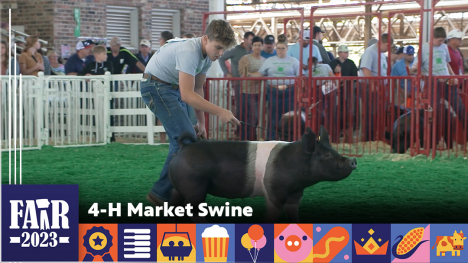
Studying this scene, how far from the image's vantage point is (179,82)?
391cm

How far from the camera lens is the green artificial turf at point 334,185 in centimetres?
436

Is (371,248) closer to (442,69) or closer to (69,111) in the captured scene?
(442,69)

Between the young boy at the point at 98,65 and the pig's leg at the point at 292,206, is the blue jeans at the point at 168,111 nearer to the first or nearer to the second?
the pig's leg at the point at 292,206

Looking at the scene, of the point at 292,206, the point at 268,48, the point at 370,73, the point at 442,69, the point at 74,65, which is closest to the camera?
the point at 292,206

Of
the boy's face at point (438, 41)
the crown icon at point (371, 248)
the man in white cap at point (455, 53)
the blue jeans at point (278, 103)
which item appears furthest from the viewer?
the man in white cap at point (455, 53)

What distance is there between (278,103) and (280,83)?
0.29 m

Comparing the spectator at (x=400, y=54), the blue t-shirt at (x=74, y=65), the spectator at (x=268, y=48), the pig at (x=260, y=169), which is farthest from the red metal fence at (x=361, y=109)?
the pig at (x=260, y=169)

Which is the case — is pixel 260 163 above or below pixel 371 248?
above

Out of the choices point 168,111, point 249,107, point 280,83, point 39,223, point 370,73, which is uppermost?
point 370,73

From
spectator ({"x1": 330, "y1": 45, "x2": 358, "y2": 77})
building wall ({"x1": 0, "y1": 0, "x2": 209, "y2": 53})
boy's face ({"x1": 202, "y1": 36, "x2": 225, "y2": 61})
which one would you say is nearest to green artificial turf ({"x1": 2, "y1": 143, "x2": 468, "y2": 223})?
boy's face ({"x1": 202, "y1": 36, "x2": 225, "y2": 61})

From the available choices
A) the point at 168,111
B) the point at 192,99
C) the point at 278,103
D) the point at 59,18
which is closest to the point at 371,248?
the point at 192,99

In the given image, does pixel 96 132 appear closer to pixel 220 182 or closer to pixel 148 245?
pixel 220 182

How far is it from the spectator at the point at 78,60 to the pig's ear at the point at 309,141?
7.52m

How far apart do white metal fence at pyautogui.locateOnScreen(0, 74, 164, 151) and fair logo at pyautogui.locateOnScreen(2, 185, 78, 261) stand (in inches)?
243
